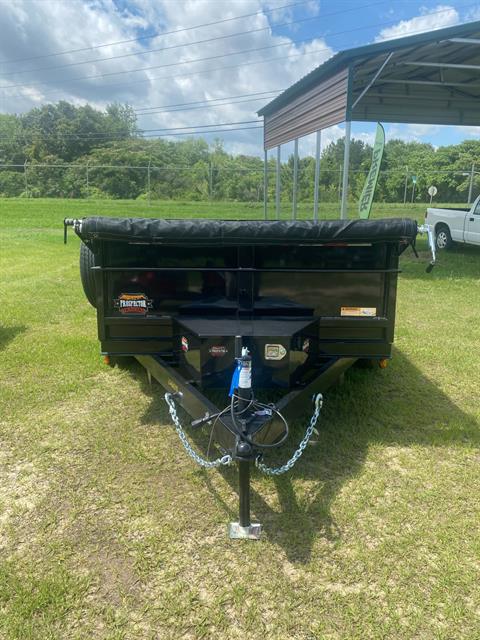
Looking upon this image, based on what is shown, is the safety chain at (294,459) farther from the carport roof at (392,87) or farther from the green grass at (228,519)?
the carport roof at (392,87)

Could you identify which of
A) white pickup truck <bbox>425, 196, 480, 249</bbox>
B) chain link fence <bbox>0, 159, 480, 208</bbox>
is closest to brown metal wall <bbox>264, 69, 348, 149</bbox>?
white pickup truck <bbox>425, 196, 480, 249</bbox>

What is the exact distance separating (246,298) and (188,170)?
25.6m

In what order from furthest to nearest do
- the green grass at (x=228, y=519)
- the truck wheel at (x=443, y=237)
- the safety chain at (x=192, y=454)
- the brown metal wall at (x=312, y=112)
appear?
the truck wheel at (x=443, y=237)
the brown metal wall at (x=312, y=112)
the safety chain at (x=192, y=454)
the green grass at (x=228, y=519)

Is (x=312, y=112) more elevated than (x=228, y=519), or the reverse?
(x=312, y=112)

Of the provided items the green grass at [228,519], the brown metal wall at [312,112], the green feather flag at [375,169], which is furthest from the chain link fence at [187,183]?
the green grass at [228,519]

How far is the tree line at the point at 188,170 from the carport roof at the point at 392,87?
225 inches

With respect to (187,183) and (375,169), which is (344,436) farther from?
(187,183)

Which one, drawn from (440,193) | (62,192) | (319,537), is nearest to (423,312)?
(319,537)

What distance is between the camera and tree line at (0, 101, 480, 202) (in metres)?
25.8

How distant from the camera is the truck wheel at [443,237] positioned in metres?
13.1

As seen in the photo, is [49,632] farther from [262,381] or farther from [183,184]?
[183,184]

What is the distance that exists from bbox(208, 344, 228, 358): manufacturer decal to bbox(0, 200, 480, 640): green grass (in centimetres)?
74

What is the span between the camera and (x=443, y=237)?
1333 cm

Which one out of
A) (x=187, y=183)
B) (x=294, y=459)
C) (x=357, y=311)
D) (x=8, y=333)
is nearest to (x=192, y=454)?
(x=294, y=459)
